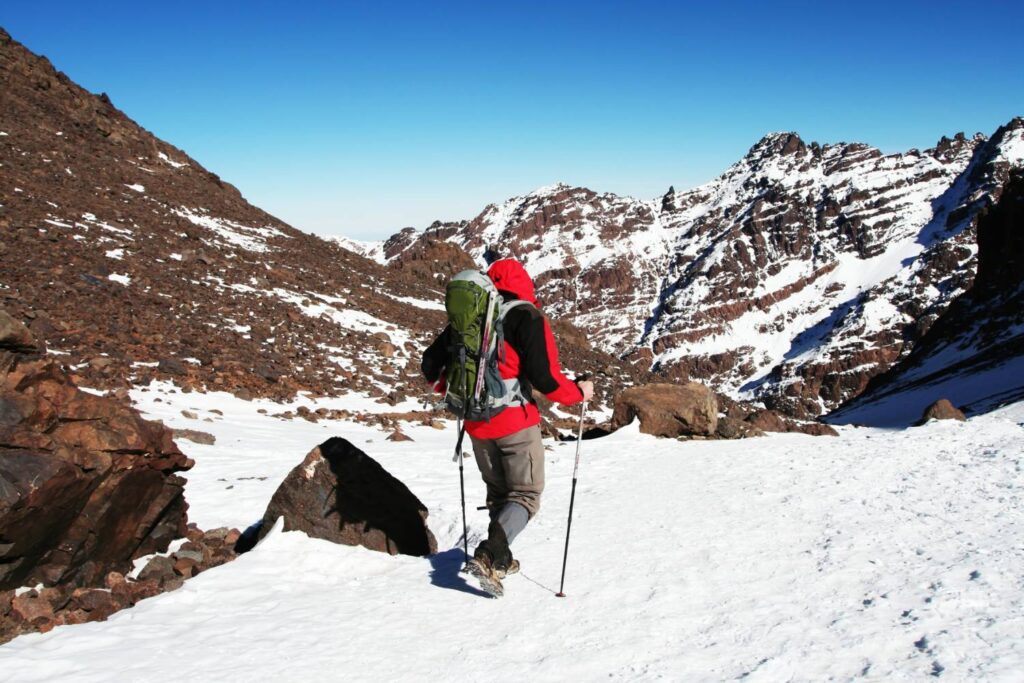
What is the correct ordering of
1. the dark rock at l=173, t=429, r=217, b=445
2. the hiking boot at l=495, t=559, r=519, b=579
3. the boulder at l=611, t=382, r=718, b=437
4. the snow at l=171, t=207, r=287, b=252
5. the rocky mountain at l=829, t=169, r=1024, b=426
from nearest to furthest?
the hiking boot at l=495, t=559, r=519, b=579
the dark rock at l=173, t=429, r=217, b=445
the boulder at l=611, t=382, r=718, b=437
the snow at l=171, t=207, r=287, b=252
the rocky mountain at l=829, t=169, r=1024, b=426

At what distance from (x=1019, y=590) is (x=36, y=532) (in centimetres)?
817

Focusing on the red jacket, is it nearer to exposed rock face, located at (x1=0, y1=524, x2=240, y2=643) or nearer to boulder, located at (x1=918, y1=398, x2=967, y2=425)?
exposed rock face, located at (x1=0, y1=524, x2=240, y2=643)

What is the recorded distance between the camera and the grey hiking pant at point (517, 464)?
6.14 meters

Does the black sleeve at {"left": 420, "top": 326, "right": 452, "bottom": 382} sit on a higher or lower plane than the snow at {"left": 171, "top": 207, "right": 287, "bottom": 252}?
lower

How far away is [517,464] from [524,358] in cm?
107

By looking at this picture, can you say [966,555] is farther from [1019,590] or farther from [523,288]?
[523,288]

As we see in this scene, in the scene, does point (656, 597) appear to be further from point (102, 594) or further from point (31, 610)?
point (31, 610)

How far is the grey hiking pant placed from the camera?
6.14 meters

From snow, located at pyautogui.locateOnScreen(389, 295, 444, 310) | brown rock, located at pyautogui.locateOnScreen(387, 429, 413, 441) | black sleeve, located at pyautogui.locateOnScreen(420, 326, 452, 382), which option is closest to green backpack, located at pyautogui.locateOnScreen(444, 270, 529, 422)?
black sleeve, located at pyautogui.locateOnScreen(420, 326, 452, 382)

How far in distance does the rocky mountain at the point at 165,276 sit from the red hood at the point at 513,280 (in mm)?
12872

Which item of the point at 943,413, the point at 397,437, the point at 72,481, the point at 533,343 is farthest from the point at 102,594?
the point at 943,413

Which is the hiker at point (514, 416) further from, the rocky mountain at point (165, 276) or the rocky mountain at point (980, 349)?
the rocky mountain at point (980, 349)

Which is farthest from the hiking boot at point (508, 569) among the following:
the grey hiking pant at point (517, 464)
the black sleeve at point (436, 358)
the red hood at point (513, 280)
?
the red hood at point (513, 280)

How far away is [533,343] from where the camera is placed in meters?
5.84
